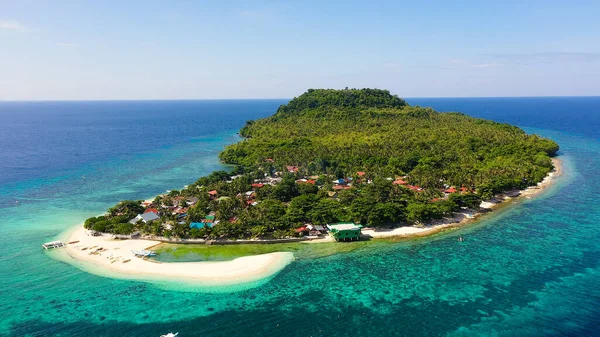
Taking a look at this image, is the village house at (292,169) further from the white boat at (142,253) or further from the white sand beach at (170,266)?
the white boat at (142,253)

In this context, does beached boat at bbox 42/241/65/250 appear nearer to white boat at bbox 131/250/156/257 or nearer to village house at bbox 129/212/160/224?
village house at bbox 129/212/160/224

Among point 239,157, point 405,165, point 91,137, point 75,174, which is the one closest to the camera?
point 405,165

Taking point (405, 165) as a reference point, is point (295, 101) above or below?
above

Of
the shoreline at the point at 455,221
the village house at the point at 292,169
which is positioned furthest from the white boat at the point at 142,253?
the village house at the point at 292,169

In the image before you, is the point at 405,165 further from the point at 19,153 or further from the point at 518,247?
the point at 19,153

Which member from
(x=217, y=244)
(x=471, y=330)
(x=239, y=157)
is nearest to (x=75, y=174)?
(x=239, y=157)

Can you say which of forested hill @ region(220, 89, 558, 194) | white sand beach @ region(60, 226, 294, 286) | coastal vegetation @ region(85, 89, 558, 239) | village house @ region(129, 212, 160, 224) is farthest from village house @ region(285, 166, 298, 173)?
white sand beach @ region(60, 226, 294, 286)
